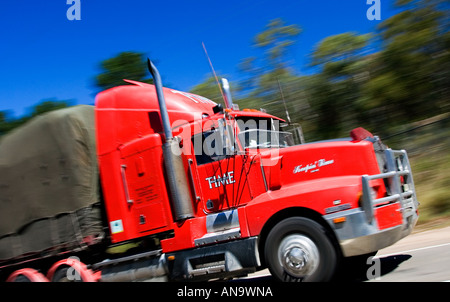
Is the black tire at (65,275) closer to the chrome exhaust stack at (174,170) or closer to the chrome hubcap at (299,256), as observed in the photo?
the chrome exhaust stack at (174,170)

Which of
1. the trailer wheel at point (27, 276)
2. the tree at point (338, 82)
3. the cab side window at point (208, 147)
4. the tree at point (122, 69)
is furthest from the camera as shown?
the tree at point (122, 69)

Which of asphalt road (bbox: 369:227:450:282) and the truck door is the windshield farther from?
asphalt road (bbox: 369:227:450:282)

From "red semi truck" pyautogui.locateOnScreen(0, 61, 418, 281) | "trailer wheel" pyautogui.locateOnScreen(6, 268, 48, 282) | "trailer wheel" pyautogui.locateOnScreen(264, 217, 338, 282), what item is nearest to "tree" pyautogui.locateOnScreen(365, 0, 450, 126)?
"red semi truck" pyautogui.locateOnScreen(0, 61, 418, 281)

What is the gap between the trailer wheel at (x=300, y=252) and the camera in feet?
18.8

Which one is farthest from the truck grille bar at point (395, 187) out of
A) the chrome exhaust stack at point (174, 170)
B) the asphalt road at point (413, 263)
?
the chrome exhaust stack at point (174, 170)

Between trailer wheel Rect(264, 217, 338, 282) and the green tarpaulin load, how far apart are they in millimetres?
3262

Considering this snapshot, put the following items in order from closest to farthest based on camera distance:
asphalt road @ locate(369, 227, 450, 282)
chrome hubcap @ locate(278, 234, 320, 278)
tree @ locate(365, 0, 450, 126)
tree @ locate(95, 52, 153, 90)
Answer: chrome hubcap @ locate(278, 234, 320, 278), asphalt road @ locate(369, 227, 450, 282), tree @ locate(365, 0, 450, 126), tree @ locate(95, 52, 153, 90)

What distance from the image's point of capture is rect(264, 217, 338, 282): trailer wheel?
5738 millimetres

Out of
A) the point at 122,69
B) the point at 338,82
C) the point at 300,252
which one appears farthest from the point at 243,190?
the point at 122,69

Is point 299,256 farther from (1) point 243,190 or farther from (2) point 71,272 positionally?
(2) point 71,272

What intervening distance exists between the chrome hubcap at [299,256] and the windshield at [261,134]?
171cm

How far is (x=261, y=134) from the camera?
740 centimetres

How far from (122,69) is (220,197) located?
66.1 feet
